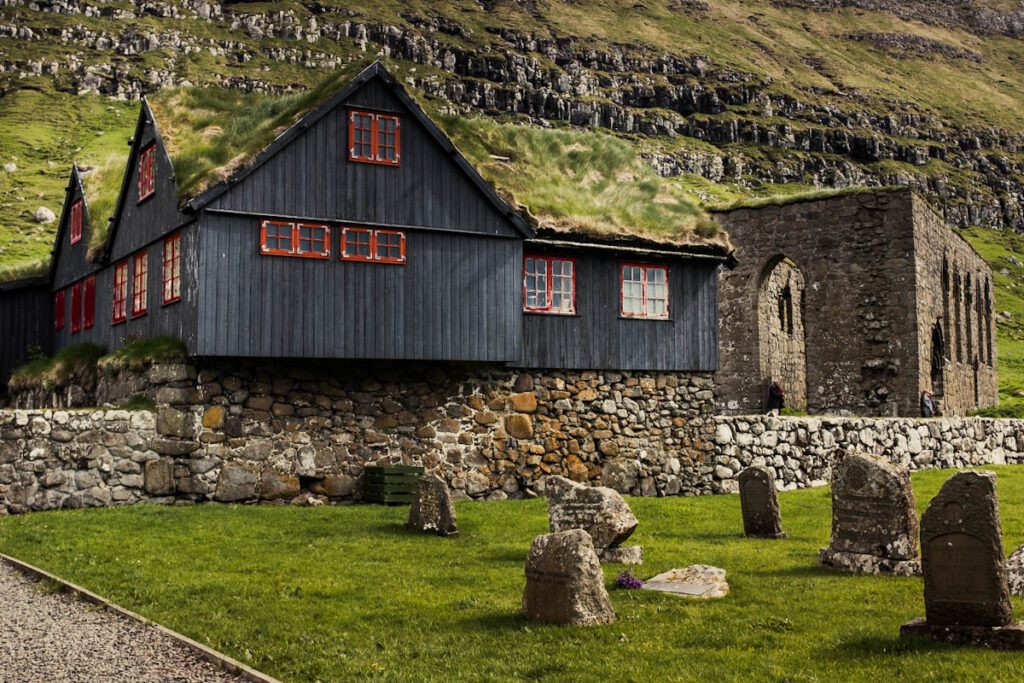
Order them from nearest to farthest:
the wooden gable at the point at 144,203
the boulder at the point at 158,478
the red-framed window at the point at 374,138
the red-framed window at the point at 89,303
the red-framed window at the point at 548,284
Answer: the boulder at the point at 158,478, the red-framed window at the point at 374,138, the wooden gable at the point at 144,203, the red-framed window at the point at 548,284, the red-framed window at the point at 89,303

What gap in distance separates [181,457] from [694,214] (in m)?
15.5

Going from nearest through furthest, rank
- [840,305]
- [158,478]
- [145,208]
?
1. [158,478]
2. [145,208]
3. [840,305]

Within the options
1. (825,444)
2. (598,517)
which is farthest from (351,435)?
(825,444)

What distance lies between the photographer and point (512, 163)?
2945cm

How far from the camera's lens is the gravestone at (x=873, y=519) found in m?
14.8

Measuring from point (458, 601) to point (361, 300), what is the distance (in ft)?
40.3

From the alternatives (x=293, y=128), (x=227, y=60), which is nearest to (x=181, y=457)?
(x=293, y=128)

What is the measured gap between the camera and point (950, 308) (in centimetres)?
4588

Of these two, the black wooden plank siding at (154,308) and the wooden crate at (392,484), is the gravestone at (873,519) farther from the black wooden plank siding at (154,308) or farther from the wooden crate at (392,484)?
the black wooden plank siding at (154,308)

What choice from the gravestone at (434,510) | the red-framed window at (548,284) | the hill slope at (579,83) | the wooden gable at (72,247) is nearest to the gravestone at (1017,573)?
the gravestone at (434,510)

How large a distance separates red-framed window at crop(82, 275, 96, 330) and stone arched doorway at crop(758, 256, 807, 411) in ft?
78.2

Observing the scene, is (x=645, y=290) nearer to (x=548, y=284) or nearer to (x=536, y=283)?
(x=548, y=284)

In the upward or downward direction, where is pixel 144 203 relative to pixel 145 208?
upward

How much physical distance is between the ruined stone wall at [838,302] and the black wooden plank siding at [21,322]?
963 inches
